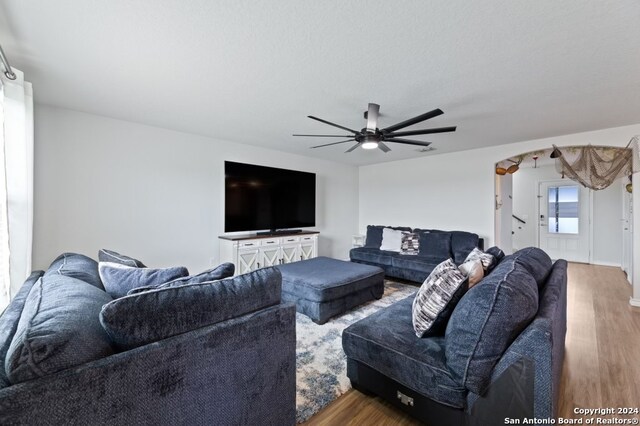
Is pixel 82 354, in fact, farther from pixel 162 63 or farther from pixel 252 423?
pixel 162 63

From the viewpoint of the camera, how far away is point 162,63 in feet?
6.81

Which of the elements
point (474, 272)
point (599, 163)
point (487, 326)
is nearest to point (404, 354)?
point (487, 326)

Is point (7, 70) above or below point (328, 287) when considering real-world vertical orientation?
above

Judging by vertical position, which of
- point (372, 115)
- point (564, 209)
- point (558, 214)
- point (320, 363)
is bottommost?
point (320, 363)

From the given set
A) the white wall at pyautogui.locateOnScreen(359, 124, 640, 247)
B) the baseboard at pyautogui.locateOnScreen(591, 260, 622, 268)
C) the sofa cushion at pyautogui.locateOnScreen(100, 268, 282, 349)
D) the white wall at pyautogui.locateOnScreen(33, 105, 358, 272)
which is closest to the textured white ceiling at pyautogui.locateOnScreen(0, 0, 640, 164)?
the white wall at pyautogui.locateOnScreen(33, 105, 358, 272)

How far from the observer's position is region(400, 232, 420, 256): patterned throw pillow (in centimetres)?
473

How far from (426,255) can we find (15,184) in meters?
5.02

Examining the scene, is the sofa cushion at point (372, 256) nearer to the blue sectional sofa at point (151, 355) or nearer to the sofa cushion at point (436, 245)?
the sofa cushion at point (436, 245)

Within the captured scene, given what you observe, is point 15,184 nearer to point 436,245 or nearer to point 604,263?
point 436,245

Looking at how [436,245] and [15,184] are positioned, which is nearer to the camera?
[15,184]

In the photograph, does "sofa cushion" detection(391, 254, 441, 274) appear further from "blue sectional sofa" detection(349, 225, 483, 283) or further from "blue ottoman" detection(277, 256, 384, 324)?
"blue ottoman" detection(277, 256, 384, 324)

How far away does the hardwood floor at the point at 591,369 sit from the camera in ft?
5.34

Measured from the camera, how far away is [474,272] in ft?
5.63

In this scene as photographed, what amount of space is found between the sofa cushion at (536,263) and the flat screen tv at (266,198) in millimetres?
3677
